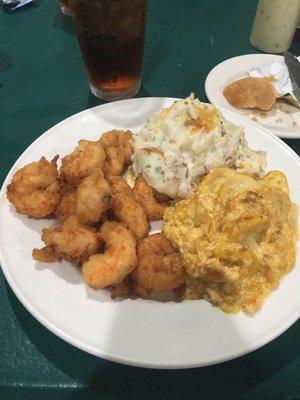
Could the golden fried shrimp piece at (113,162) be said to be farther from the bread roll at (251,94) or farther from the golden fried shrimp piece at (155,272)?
the bread roll at (251,94)

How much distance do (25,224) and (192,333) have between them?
21.7 inches

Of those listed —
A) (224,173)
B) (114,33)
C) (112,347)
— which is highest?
(114,33)

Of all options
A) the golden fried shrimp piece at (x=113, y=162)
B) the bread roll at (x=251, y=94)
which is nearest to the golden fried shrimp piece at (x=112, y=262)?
the golden fried shrimp piece at (x=113, y=162)

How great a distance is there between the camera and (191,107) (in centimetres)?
130

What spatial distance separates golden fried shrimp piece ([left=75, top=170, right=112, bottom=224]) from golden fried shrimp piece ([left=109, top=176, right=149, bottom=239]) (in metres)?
0.06

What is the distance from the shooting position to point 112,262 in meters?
0.99

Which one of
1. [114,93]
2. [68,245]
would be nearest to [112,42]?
[114,93]

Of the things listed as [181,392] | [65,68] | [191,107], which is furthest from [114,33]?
[181,392]

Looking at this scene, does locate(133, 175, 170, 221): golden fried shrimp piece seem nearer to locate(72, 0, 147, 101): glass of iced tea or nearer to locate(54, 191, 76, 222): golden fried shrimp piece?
locate(54, 191, 76, 222): golden fried shrimp piece

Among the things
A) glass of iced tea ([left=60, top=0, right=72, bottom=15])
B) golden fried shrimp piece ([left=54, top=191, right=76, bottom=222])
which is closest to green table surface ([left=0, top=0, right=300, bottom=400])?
glass of iced tea ([left=60, top=0, right=72, bottom=15])

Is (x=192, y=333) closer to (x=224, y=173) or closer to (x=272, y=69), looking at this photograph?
(x=224, y=173)

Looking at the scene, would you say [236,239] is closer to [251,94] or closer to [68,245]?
[68,245]

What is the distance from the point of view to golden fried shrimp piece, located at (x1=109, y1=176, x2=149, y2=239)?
3.75 feet

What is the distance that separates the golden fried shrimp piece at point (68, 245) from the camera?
1019mm
